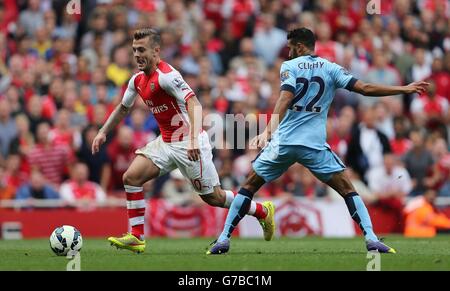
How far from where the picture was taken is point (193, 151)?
12.1 metres

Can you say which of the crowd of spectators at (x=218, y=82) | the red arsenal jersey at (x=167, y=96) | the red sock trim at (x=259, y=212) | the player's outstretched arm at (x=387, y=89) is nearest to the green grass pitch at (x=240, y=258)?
the red sock trim at (x=259, y=212)

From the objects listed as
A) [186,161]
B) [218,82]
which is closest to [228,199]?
[186,161]

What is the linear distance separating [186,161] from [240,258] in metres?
1.63

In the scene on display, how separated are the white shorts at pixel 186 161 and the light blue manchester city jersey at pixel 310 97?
107 cm

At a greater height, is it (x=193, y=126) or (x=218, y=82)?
(x=218, y=82)

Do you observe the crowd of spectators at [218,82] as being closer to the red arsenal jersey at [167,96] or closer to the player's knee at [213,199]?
the player's knee at [213,199]

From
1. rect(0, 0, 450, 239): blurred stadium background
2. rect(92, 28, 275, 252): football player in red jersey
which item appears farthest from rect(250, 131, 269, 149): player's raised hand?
rect(0, 0, 450, 239): blurred stadium background

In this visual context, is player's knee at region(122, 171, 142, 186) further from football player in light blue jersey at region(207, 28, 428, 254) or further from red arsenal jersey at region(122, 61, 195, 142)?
football player in light blue jersey at region(207, 28, 428, 254)

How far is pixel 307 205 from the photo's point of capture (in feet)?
62.5

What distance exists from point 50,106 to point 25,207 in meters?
2.51

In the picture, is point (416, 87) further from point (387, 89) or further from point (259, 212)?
point (259, 212)

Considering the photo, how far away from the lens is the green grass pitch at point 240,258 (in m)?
10.7
